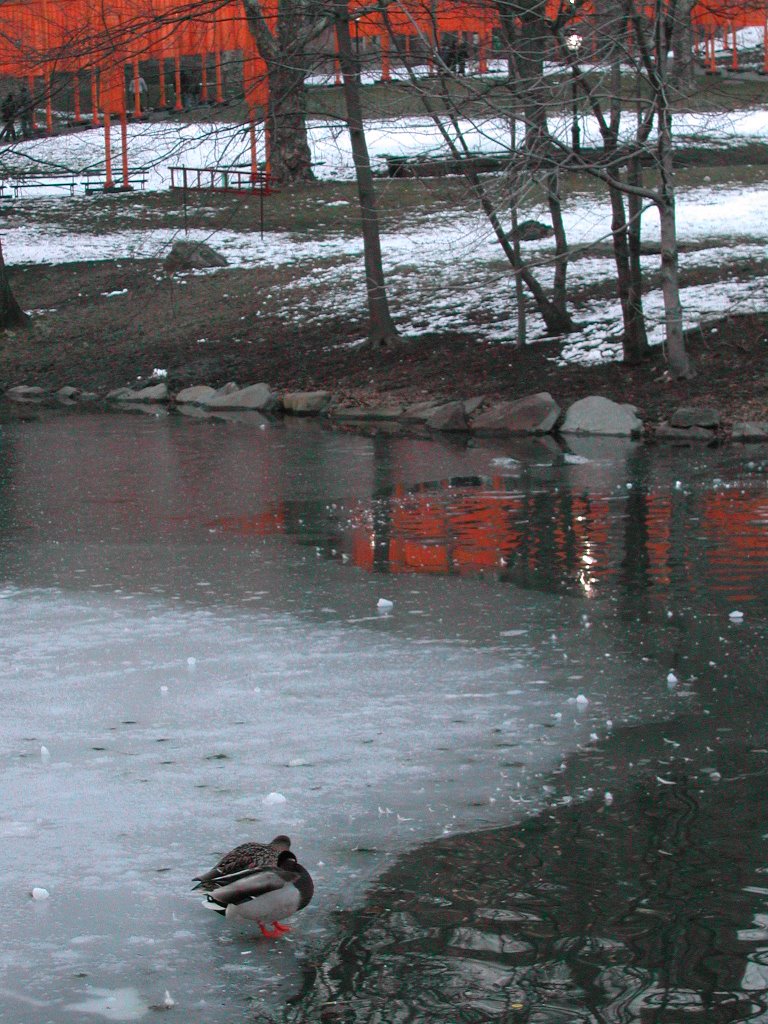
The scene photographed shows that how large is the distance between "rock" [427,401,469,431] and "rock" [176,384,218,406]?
15.5 feet

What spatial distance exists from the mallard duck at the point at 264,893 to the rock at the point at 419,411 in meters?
14.3

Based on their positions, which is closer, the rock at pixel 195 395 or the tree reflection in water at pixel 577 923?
the tree reflection in water at pixel 577 923

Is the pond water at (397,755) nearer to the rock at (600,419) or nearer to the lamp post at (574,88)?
the rock at (600,419)

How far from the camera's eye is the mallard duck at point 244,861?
4719 millimetres

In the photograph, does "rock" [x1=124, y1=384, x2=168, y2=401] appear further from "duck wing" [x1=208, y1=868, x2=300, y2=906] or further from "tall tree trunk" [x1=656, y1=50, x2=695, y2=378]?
"duck wing" [x1=208, y1=868, x2=300, y2=906]

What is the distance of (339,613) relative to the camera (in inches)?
358

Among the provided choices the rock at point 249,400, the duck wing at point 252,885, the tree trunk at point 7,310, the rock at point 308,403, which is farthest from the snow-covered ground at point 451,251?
the duck wing at point 252,885

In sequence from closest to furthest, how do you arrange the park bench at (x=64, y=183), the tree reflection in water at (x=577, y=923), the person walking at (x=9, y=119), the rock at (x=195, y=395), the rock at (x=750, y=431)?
the tree reflection in water at (x=577, y=923)
the rock at (x=750, y=431)
the person walking at (x=9, y=119)
the rock at (x=195, y=395)
the park bench at (x=64, y=183)

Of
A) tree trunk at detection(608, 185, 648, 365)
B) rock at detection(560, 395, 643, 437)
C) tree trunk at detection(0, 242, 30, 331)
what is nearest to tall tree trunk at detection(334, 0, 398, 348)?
tree trunk at detection(608, 185, 648, 365)

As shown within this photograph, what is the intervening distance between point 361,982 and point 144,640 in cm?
434

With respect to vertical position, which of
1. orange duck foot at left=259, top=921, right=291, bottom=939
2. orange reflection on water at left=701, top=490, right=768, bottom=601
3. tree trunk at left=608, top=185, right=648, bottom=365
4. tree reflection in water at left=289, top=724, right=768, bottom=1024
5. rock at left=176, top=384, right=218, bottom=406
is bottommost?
orange reflection on water at left=701, top=490, right=768, bottom=601

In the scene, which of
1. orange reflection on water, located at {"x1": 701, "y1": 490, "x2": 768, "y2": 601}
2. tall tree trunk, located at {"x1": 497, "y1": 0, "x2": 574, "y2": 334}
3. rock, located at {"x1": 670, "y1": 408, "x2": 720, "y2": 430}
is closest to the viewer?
orange reflection on water, located at {"x1": 701, "y1": 490, "x2": 768, "y2": 601}

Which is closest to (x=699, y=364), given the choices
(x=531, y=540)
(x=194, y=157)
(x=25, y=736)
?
(x=531, y=540)

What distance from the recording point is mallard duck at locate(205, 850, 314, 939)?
15.1ft
